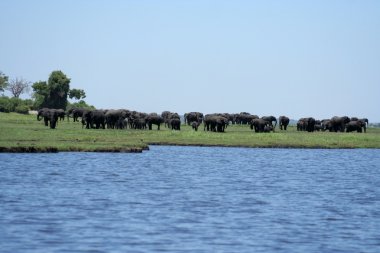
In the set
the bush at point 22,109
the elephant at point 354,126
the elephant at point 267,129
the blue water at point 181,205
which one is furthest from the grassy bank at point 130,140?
the bush at point 22,109

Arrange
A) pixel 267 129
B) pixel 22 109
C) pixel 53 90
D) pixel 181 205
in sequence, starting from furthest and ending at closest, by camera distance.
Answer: pixel 53 90, pixel 22 109, pixel 267 129, pixel 181 205

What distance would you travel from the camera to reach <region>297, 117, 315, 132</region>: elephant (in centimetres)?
10325

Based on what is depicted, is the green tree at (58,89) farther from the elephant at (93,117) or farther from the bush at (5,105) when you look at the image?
the elephant at (93,117)

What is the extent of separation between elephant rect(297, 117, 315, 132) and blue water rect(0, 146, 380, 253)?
43.7 metres

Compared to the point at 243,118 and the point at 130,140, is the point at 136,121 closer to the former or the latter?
the point at 130,140

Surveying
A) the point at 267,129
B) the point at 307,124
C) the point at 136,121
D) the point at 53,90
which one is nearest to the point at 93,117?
the point at 136,121

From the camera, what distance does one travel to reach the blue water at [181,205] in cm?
2466

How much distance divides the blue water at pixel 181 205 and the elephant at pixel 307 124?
43.7m

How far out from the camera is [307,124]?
104m

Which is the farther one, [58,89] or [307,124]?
[58,89]

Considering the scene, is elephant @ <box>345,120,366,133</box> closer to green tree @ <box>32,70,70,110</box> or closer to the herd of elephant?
the herd of elephant

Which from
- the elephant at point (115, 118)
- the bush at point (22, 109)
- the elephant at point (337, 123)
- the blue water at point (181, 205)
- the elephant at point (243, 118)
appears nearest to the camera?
the blue water at point (181, 205)

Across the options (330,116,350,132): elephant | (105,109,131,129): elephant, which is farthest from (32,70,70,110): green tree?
(330,116,350,132): elephant

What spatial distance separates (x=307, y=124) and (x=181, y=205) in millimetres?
Result: 72793
